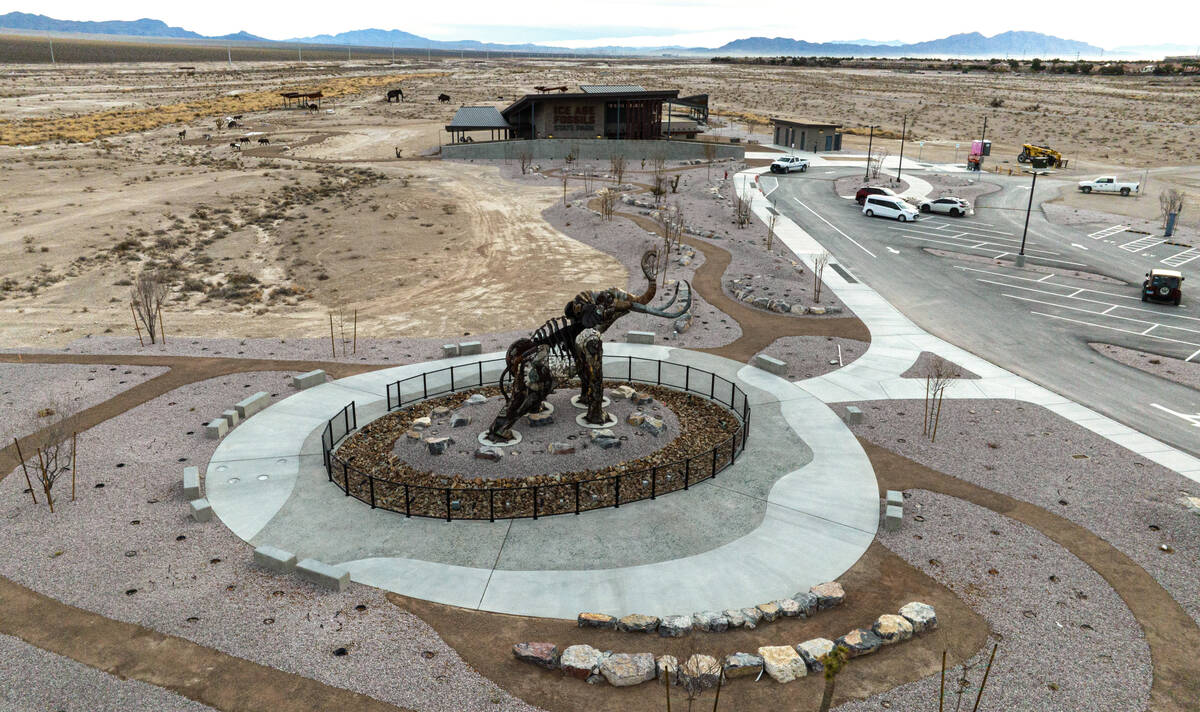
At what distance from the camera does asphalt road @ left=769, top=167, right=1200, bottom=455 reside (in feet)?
84.1

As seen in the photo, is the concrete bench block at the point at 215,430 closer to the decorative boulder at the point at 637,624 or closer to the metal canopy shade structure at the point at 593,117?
the decorative boulder at the point at 637,624

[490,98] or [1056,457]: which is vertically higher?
[490,98]

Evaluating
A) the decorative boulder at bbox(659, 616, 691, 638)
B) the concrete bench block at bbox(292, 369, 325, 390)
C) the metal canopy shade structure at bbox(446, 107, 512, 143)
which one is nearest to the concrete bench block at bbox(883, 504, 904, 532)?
the decorative boulder at bbox(659, 616, 691, 638)

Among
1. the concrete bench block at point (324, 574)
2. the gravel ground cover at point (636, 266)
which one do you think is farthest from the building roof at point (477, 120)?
the concrete bench block at point (324, 574)

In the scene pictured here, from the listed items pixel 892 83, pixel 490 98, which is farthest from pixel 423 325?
pixel 892 83

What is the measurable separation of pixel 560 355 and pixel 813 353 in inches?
476

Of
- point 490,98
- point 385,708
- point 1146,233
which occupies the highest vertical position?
point 490,98

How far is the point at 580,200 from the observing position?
5816 centimetres

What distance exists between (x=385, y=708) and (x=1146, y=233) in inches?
2243

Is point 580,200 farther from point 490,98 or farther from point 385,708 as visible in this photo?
point 490,98

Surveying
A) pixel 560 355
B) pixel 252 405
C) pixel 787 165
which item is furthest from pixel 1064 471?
pixel 787 165

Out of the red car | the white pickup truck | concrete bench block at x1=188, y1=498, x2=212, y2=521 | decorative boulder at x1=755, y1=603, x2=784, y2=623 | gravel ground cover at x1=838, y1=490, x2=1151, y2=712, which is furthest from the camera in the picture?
the white pickup truck

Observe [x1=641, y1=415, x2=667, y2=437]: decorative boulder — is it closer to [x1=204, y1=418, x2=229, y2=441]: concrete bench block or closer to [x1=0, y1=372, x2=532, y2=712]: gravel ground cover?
[x1=0, y1=372, x2=532, y2=712]: gravel ground cover

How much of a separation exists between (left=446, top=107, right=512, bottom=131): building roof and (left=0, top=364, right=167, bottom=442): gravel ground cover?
53564 millimetres
